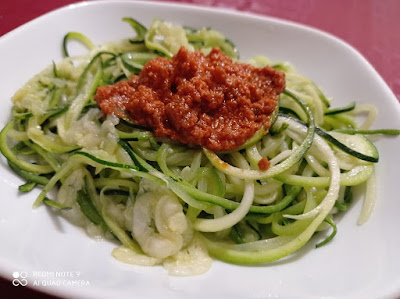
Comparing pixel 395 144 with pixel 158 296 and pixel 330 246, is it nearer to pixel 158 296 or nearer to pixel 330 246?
pixel 330 246

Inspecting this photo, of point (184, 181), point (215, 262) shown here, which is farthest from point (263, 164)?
point (215, 262)

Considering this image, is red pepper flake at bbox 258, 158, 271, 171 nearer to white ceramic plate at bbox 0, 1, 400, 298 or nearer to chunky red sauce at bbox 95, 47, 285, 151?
chunky red sauce at bbox 95, 47, 285, 151

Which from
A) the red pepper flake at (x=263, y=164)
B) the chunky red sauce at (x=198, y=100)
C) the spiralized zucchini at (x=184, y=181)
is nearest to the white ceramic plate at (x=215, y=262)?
the spiralized zucchini at (x=184, y=181)

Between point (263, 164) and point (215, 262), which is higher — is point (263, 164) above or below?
above

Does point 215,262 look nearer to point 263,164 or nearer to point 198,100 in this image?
point 263,164

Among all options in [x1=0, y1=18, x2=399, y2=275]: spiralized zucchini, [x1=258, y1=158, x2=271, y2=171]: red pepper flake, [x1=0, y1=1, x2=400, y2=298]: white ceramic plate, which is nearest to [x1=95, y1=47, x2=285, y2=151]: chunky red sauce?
[x1=0, y1=18, x2=399, y2=275]: spiralized zucchini
